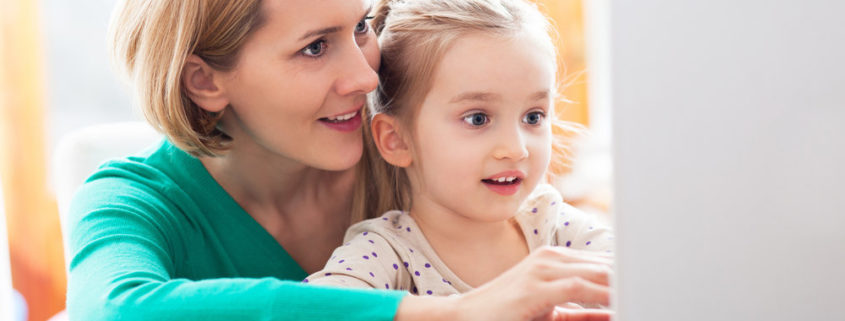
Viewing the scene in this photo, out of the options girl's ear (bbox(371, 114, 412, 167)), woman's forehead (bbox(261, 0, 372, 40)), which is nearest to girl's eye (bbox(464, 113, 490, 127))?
girl's ear (bbox(371, 114, 412, 167))

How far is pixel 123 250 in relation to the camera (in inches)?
37.1

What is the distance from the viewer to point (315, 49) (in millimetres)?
1120

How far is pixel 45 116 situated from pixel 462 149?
200 centimetres

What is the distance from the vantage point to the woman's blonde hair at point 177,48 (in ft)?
3.54

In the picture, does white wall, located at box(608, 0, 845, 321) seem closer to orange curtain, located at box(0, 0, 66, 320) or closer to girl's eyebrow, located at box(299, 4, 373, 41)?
girl's eyebrow, located at box(299, 4, 373, 41)

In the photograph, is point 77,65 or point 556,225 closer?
point 556,225

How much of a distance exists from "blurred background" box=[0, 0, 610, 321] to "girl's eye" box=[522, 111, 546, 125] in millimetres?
1238

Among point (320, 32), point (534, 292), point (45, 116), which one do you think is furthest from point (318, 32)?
point (45, 116)

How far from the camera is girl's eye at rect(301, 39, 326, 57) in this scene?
3.64ft

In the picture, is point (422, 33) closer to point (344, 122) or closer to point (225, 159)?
point (344, 122)

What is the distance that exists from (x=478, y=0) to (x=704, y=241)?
59 cm

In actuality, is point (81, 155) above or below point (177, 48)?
below

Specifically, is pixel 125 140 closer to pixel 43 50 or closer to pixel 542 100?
pixel 542 100

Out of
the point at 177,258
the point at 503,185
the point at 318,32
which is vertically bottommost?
the point at 177,258
